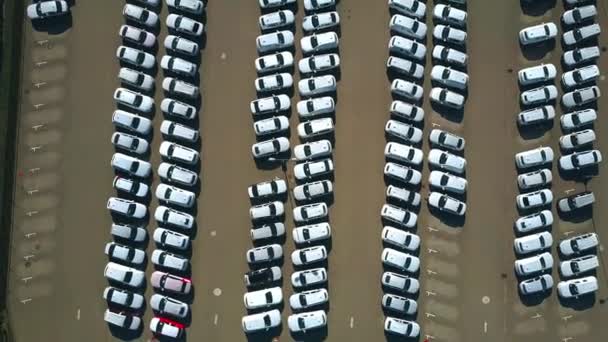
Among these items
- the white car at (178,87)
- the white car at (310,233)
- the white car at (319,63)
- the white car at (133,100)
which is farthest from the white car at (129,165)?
the white car at (319,63)

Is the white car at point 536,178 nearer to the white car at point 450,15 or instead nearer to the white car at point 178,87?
the white car at point 450,15

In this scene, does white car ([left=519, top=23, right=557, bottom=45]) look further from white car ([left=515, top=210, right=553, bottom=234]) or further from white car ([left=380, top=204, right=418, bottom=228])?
white car ([left=380, top=204, right=418, bottom=228])

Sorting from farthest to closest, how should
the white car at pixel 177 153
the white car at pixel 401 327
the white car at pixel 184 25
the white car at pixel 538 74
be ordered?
the white car at pixel 184 25, the white car at pixel 538 74, the white car at pixel 177 153, the white car at pixel 401 327

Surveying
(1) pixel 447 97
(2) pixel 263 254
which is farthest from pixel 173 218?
(1) pixel 447 97

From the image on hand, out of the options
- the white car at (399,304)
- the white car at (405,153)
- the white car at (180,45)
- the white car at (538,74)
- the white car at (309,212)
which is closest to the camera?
the white car at (399,304)

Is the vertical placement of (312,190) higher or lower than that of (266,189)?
lower

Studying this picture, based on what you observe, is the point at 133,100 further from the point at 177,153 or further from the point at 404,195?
the point at 404,195

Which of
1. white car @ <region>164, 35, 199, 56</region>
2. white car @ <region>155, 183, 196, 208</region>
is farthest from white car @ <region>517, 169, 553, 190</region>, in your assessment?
white car @ <region>164, 35, 199, 56</region>
